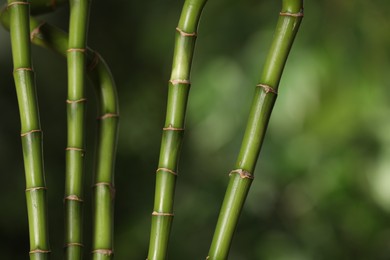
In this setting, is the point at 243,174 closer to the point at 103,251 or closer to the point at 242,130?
the point at 103,251

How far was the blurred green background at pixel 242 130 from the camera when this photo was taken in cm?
120

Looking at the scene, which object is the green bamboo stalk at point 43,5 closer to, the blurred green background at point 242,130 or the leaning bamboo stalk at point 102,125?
the leaning bamboo stalk at point 102,125

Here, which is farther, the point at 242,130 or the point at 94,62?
the point at 242,130

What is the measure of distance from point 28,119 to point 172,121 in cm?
8

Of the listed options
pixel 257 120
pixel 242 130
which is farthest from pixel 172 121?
pixel 242 130

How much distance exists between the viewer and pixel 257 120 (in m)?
0.40

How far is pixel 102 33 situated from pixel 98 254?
1.43 meters

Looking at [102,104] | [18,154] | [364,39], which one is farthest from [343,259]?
[102,104]

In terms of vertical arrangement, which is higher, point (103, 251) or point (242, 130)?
point (242, 130)

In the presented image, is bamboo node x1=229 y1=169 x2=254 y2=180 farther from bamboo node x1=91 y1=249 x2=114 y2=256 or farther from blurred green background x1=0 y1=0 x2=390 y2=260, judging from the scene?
blurred green background x1=0 y1=0 x2=390 y2=260

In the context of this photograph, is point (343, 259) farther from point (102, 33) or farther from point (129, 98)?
point (102, 33)

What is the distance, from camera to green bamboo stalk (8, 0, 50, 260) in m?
0.41

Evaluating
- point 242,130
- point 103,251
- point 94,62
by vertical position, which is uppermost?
point 242,130

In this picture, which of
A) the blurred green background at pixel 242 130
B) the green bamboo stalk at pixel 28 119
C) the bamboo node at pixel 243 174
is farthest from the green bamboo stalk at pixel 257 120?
the blurred green background at pixel 242 130
